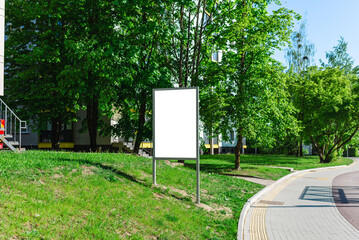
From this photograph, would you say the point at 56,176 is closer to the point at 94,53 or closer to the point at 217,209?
the point at 217,209

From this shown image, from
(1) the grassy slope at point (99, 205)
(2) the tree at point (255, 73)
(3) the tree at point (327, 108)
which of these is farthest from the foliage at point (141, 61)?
(3) the tree at point (327, 108)

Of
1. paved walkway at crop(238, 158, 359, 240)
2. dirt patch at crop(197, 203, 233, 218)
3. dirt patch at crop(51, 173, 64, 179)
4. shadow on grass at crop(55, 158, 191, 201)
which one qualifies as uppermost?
dirt patch at crop(51, 173, 64, 179)

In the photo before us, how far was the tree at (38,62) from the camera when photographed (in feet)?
65.6

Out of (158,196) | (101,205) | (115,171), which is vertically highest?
(115,171)

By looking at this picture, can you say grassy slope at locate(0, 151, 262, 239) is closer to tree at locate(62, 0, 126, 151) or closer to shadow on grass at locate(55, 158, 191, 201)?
shadow on grass at locate(55, 158, 191, 201)


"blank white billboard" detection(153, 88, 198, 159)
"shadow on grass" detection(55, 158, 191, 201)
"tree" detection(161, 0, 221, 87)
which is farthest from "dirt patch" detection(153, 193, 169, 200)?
"tree" detection(161, 0, 221, 87)

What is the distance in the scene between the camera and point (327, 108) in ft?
114

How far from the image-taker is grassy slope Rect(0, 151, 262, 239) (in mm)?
5219

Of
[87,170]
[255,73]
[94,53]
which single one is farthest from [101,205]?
[255,73]

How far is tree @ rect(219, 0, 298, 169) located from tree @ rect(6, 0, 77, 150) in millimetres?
9953

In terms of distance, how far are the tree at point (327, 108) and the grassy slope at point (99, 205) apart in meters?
27.3

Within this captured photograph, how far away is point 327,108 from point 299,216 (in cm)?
2738

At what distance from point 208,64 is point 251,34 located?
3349 millimetres

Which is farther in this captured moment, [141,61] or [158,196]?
[141,61]
